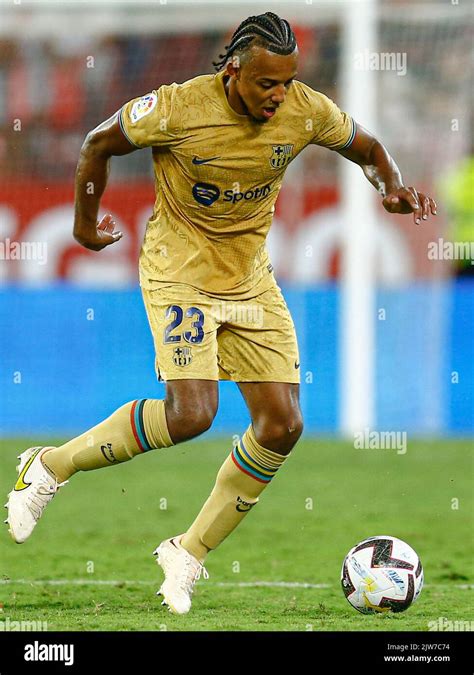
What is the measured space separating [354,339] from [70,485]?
319 centimetres

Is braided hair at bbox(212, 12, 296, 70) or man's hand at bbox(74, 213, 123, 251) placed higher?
braided hair at bbox(212, 12, 296, 70)

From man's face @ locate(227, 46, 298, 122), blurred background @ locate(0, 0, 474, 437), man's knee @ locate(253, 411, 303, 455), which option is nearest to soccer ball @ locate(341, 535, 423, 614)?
man's knee @ locate(253, 411, 303, 455)

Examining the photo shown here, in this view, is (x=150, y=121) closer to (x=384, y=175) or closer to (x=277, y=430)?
(x=384, y=175)

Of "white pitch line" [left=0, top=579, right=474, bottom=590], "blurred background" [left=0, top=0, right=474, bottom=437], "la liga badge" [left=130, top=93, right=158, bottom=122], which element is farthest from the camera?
"blurred background" [left=0, top=0, right=474, bottom=437]

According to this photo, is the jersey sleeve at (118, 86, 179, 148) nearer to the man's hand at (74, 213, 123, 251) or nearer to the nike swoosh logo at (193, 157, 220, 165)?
the nike swoosh logo at (193, 157, 220, 165)

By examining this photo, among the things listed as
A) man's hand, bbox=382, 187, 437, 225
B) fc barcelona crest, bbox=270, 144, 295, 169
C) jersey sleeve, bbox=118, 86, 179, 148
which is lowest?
man's hand, bbox=382, 187, 437, 225

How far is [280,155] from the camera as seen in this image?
538 centimetres

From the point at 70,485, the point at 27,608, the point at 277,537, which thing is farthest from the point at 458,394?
the point at 27,608

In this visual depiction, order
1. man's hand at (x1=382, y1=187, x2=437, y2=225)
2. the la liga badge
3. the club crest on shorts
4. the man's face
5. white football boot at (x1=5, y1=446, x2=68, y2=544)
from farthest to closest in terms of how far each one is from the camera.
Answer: white football boot at (x1=5, y1=446, x2=68, y2=544) → man's hand at (x1=382, y1=187, x2=437, y2=225) → the club crest on shorts → the la liga badge → the man's face

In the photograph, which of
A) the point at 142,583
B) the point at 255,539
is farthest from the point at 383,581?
the point at 255,539

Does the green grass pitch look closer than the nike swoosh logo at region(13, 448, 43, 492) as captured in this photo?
Yes

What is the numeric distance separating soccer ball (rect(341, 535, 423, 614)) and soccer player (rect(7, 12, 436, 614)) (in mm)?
608

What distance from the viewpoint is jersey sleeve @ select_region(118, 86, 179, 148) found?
521 centimetres
